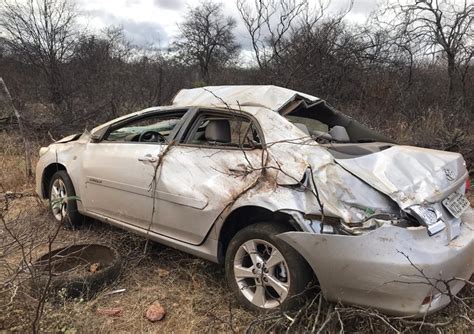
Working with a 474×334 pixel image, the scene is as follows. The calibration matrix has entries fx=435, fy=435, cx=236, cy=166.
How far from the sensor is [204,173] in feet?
10.5

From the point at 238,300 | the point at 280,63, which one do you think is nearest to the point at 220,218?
the point at 238,300

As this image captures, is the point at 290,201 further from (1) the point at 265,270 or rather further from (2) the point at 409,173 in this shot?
(2) the point at 409,173

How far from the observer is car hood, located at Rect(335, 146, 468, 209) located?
263 cm

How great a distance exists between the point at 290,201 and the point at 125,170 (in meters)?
1.71

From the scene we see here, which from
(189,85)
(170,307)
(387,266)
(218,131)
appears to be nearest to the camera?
(387,266)

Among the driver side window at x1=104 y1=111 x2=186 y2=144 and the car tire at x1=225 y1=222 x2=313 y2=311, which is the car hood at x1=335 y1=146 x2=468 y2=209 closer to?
the car tire at x1=225 y1=222 x2=313 y2=311

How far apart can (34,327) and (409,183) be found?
2.31 m

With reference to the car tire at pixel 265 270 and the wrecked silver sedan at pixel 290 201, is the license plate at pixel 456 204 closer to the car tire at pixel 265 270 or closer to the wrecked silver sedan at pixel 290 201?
the wrecked silver sedan at pixel 290 201

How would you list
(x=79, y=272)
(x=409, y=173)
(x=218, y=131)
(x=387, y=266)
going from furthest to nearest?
(x=218, y=131) < (x=79, y=272) < (x=409, y=173) < (x=387, y=266)

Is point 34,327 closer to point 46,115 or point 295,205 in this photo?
point 295,205

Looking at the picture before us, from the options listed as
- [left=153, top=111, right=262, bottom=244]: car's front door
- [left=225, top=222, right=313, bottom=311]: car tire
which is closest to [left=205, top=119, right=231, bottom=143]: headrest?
[left=153, top=111, right=262, bottom=244]: car's front door

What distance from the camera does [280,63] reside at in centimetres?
1094

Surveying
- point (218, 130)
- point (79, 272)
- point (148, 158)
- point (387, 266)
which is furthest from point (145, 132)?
point (387, 266)

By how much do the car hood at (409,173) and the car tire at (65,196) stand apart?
2.97 m
